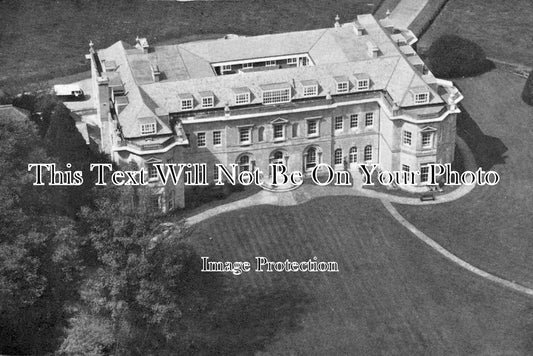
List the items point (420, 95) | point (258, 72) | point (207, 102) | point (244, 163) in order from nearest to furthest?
1. point (207, 102)
2. point (420, 95)
3. point (244, 163)
4. point (258, 72)

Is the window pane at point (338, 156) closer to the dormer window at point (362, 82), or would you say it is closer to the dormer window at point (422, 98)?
the dormer window at point (362, 82)

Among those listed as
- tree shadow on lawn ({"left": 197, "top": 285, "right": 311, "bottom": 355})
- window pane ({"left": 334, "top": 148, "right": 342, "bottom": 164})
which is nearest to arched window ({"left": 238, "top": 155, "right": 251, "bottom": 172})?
window pane ({"left": 334, "top": 148, "right": 342, "bottom": 164})

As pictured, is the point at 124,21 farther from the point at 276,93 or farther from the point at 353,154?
the point at 353,154

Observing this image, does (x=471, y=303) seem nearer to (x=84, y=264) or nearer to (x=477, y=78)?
(x=84, y=264)

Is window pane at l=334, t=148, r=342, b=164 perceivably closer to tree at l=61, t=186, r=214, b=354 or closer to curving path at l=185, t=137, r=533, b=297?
curving path at l=185, t=137, r=533, b=297

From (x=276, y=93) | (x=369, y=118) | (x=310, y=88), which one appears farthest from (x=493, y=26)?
(x=276, y=93)

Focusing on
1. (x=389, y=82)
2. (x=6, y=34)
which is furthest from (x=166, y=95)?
(x=6, y=34)
